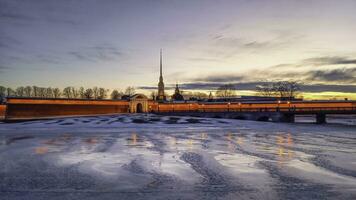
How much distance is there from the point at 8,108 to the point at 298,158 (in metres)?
80.2

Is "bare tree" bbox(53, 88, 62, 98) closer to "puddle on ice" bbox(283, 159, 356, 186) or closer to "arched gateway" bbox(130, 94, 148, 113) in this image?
"arched gateway" bbox(130, 94, 148, 113)

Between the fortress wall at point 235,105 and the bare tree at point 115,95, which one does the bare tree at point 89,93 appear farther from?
the fortress wall at point 235,105

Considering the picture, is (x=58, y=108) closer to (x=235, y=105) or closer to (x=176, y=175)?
(x=235, y=105)

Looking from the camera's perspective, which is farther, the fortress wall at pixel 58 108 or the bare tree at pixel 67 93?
the bare tree at pixel 67 93

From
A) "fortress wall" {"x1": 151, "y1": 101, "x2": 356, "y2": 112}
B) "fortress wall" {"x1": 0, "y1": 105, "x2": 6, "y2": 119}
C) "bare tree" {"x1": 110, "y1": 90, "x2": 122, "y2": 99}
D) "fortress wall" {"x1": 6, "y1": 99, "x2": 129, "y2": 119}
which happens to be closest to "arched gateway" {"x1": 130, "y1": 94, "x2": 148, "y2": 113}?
"fortress wall" {"x1": 6, "y1": 99, "x2": 129, "y2": 119}

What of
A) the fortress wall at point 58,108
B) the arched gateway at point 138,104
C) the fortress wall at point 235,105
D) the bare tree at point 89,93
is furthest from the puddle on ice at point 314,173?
the bare tree at point 89,93

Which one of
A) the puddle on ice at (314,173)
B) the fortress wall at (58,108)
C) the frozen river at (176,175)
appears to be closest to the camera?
the frozen river at (176,175)

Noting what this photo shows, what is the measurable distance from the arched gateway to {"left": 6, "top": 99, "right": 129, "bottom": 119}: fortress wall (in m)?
1.96

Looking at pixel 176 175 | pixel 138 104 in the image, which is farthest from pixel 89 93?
pixel 176 175

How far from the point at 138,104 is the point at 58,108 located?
26.1 meters

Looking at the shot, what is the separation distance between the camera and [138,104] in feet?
363

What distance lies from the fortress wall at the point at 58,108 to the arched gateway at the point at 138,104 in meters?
1.96

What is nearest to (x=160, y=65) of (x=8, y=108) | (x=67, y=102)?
(x=67, y=102)

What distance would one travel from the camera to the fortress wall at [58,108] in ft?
275
